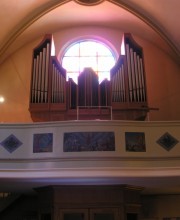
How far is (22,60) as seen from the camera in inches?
489

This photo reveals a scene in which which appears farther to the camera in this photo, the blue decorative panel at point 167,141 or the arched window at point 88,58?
the arched window at point 88,58

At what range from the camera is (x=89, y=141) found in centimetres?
870

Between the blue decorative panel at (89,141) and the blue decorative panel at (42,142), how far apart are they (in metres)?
0.37

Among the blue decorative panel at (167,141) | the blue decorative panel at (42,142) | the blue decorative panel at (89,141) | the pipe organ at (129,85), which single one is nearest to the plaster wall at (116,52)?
the pipe organ at (129,85)

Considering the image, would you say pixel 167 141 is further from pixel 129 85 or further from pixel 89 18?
pixel 89 18

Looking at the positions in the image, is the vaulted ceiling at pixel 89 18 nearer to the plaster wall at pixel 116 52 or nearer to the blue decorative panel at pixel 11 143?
the plaster wall at pixel 116 52

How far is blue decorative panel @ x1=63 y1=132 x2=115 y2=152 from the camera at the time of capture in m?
8.66

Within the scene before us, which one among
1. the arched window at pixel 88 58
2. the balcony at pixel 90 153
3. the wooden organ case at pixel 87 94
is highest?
the arched window at pixel 88 58

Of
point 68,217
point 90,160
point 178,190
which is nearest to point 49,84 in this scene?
point 90,160

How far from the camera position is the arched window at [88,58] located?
1245cm

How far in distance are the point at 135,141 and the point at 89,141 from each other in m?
1.10

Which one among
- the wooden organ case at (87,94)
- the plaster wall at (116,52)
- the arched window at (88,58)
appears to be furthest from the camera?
the arched window at (88,58)

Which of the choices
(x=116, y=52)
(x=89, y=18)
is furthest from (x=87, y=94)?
(x=89, y=18)

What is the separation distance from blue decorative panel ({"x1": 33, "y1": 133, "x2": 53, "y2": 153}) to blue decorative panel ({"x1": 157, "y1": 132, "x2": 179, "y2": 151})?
259 centimetres
